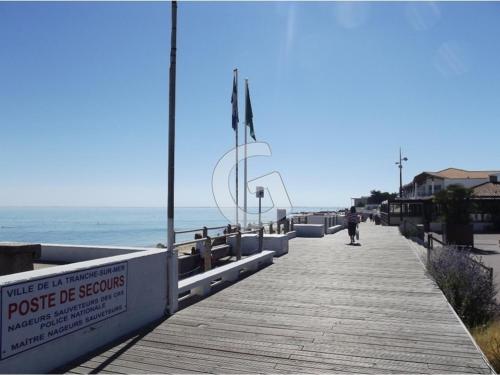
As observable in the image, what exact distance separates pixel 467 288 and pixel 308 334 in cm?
373

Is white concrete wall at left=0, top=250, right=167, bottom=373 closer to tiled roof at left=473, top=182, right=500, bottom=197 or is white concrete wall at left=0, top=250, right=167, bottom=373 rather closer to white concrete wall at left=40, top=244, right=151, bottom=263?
white concrete wall at left=40, top=244, right=151, bottom=263

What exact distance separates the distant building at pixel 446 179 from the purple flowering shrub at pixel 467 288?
36.7 m

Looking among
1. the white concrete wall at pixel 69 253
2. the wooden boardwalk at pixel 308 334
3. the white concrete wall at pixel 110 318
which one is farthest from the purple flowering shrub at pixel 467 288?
the white concrete wall at pixel 69 253

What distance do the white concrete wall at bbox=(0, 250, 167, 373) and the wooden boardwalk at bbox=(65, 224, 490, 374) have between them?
0.81ft

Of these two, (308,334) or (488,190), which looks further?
(488,190)

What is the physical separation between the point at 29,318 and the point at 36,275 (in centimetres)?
41

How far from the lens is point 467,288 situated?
305 inches

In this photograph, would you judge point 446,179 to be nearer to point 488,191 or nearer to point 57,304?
point 488,191

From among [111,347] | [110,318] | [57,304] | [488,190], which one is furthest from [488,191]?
[57,304]

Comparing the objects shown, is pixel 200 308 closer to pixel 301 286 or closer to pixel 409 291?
pixel 301 286

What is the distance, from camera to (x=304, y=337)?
Result: 562 cm

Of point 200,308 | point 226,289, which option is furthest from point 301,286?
point 200,308

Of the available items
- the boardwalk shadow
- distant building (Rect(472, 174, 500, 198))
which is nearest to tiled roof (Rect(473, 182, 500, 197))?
distant building (Rect(472, 174, 500, 198))

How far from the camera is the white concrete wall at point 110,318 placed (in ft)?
13.7
